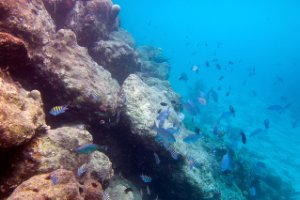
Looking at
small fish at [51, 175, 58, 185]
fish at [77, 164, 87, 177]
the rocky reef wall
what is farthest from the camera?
fish at [77, 164, 87, 177]

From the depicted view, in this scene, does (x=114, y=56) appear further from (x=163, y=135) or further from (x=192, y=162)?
(x=192, y=162)

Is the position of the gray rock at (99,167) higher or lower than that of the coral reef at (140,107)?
lower

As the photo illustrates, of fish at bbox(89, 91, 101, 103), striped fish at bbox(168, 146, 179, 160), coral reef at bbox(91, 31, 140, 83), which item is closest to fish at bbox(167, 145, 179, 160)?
striped fish at bbox(168, 146, 179, 160)

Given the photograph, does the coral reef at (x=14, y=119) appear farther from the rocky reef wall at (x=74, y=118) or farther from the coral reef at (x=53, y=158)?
the coral reef at (x=53, y=158)

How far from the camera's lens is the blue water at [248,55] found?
27.5 m

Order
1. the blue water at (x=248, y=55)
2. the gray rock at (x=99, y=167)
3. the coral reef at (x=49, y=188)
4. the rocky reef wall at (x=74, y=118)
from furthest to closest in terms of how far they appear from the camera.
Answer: the blue water at (x=248, y=55) < the gray rock at (x=99, y=167) < the rocky reef wall at (x=74, y=118) < the coral reef at (x=49, y=188)

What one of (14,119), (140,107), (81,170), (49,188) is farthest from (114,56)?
(49,188)

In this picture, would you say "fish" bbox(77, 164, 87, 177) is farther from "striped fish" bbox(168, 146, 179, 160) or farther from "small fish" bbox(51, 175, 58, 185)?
"striped fish" bbox(168, 146, 179, 160)

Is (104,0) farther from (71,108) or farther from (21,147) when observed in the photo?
(21,147)

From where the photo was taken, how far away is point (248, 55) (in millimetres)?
152375

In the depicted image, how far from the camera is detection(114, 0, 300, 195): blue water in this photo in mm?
27500

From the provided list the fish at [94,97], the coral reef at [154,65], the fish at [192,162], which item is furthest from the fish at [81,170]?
the coral reef at [154,65]

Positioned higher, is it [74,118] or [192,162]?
[192,162]

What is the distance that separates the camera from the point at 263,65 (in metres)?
134
